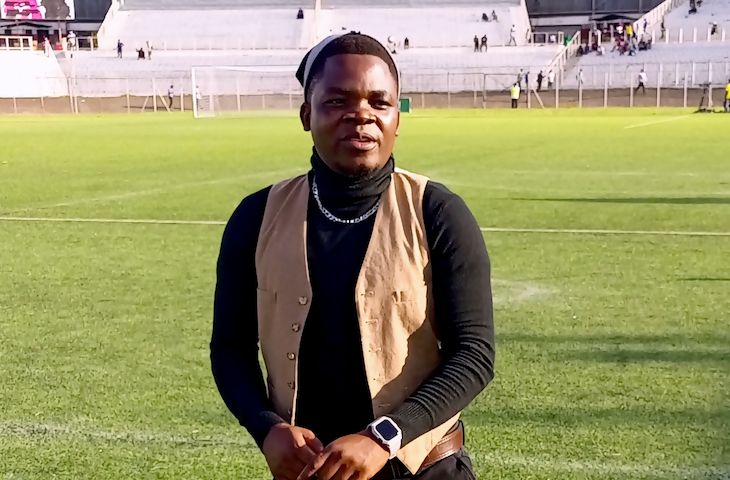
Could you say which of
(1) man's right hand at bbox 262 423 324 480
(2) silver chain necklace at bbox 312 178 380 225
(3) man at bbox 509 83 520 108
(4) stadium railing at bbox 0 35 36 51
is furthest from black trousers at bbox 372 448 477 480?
(4) stadium railing at bbox 0 35 36 51

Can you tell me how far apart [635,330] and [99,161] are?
15271 mm

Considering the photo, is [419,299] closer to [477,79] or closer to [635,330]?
[635,330]

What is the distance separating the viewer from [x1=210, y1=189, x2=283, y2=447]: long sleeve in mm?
2570

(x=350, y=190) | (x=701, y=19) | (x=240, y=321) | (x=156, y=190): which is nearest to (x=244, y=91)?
(x=701, y=19)

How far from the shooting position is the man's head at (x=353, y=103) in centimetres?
245

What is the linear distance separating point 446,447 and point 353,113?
2.94 ft

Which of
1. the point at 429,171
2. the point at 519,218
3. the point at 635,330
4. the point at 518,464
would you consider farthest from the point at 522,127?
the point at 518,464

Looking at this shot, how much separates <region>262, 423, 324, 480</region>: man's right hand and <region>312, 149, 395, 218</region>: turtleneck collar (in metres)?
0.55

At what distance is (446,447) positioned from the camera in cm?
263

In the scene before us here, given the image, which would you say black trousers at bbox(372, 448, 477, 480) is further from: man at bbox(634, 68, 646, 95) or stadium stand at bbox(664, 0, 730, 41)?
stadium stand at bbox(664, 0, 730, 41)

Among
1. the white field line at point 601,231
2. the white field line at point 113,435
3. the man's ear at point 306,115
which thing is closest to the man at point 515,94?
the white field line at point 601,231

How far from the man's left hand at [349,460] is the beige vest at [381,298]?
0.53ft

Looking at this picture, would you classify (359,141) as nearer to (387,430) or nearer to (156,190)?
(387,430)

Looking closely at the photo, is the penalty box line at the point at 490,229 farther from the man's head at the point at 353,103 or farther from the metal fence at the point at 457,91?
the metal fence at the point at 457,91
